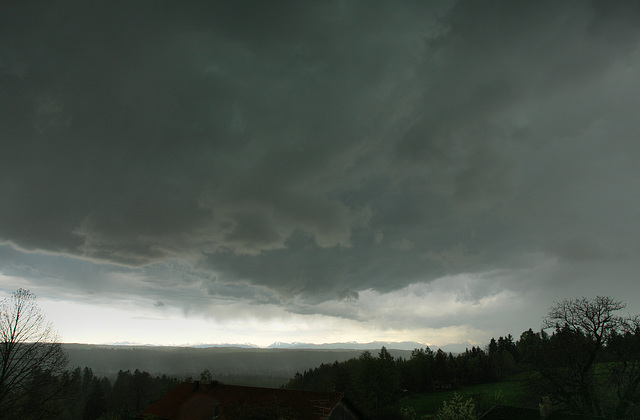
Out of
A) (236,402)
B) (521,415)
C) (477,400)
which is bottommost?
(477,400)

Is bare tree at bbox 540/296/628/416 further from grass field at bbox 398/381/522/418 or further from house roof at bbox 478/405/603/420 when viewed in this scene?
grass field at bbox 398/381/522/418

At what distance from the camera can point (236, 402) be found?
3641 centimetres

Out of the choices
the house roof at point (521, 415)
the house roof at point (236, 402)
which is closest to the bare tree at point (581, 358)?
the house roof at point (521, 415)

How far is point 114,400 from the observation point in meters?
82.2

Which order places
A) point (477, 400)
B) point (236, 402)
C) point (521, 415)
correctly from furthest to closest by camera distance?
point (477, 400) → point (236, 402) → point (521, 415)

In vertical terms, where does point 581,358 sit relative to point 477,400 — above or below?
above

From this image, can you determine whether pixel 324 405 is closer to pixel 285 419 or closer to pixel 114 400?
pixel 285 419

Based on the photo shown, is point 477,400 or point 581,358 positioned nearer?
point 581,358

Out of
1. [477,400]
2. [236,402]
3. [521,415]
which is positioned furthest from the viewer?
[477,400]

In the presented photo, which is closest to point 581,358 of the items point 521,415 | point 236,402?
point 521,415

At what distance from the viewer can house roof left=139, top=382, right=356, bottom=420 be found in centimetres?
3225

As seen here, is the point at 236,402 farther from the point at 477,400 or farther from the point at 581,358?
the point at 477,400

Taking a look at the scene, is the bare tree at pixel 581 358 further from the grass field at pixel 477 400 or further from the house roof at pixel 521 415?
the grass field at pixel 477 400

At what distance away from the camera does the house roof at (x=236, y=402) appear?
32.2 metres
